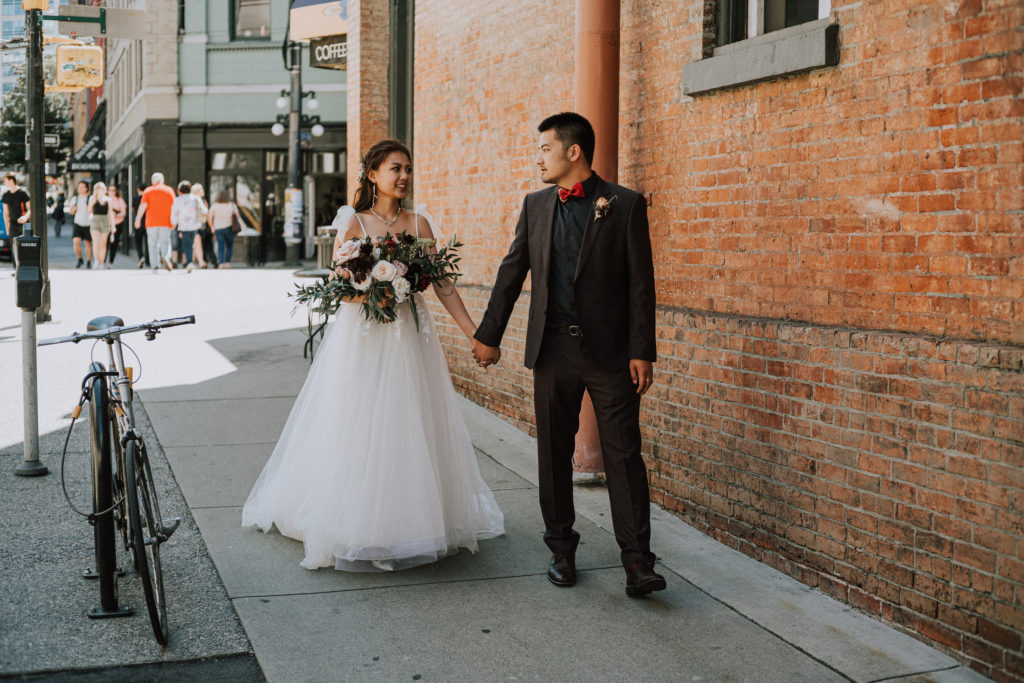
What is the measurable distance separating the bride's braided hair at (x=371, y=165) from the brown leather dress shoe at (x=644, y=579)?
7.44ft

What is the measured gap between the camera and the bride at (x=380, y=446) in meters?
5.46

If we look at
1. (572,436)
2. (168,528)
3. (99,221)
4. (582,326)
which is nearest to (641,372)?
(582,326)

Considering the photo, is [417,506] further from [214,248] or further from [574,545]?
[214,248]

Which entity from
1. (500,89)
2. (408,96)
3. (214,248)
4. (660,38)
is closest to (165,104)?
(214,248)

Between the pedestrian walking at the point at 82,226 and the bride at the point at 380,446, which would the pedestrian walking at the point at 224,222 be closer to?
the pedestrian walking at the point at 82,226

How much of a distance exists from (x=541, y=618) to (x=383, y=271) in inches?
70.8

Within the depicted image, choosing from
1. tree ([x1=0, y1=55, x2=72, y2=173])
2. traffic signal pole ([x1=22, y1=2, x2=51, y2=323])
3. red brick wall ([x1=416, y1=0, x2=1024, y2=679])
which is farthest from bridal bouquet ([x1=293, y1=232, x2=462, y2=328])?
tree ([x1=0, y1=55, x2=72, y2=173])

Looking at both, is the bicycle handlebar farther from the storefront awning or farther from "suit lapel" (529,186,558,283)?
the storefront awning

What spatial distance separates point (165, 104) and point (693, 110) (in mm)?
29348

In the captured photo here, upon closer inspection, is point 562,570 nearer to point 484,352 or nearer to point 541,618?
point 541,618

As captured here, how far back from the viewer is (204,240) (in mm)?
30406

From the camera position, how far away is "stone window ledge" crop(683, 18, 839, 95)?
507cm

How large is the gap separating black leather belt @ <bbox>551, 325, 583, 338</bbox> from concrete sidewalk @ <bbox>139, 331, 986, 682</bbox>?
114 centimetres

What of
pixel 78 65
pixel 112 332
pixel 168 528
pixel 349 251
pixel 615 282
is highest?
pixel 78 65
